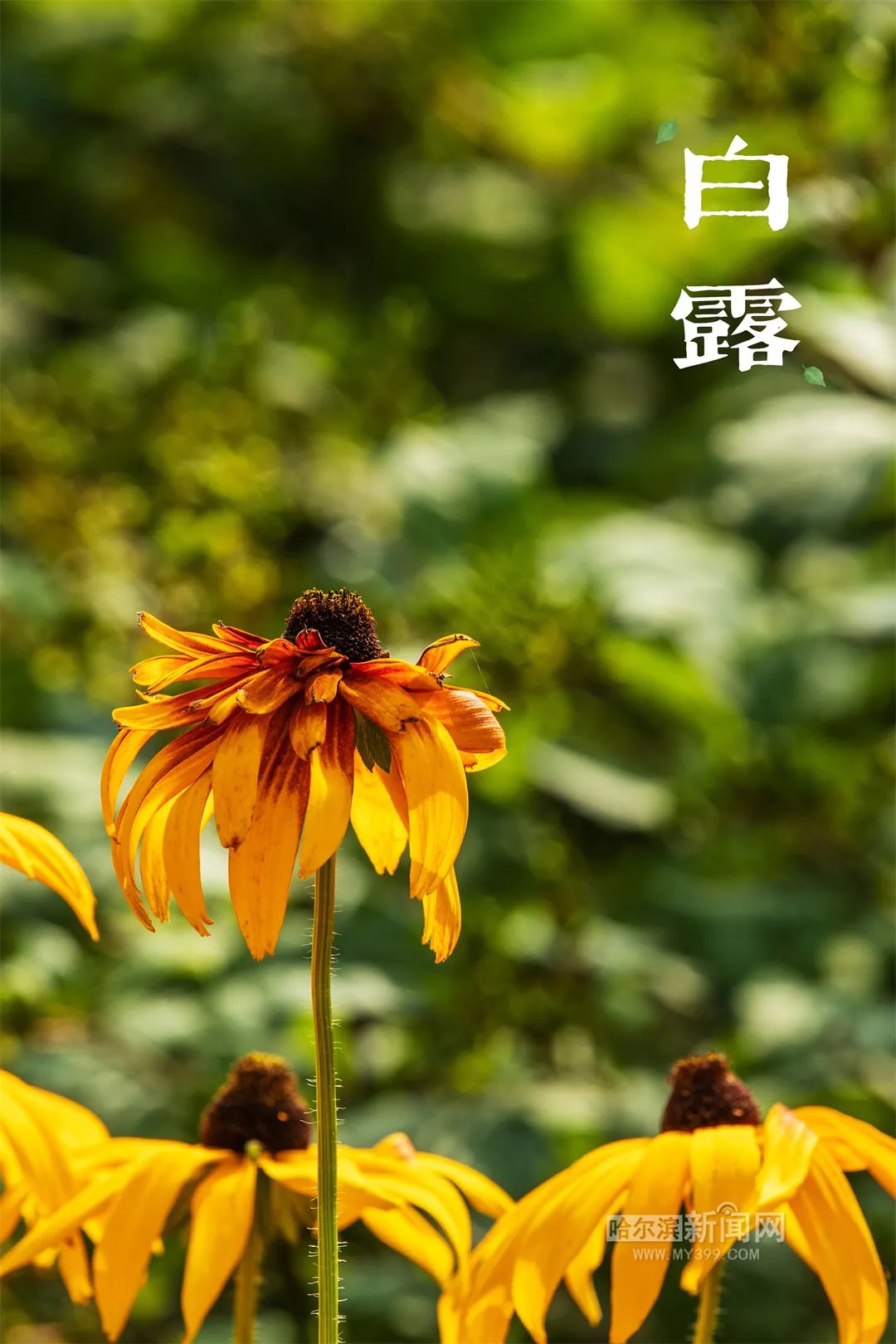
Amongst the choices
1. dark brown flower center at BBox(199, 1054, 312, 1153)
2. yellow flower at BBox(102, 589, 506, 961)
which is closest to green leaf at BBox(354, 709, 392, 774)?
yellow flower at BBox(102, 589, 506, 961)

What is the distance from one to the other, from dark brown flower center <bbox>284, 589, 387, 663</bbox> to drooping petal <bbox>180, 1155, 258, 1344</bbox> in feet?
0.66

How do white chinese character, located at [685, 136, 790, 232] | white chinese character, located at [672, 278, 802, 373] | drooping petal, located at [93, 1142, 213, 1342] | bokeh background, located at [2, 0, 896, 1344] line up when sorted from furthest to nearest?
bokeh background, located at [2, 0, 896, 1344], white chinese character, located at [685, 136, 790, 232], white chinese character, located at [672, 278, 802, 373], drooping petal, located at [93, 1142, 213, 1342]

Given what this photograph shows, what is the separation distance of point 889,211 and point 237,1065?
84 centimetres

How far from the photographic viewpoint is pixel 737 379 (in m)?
1.50

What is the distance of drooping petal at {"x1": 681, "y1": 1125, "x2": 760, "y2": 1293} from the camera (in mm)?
420

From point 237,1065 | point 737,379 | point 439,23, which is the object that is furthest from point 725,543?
point 237,1065

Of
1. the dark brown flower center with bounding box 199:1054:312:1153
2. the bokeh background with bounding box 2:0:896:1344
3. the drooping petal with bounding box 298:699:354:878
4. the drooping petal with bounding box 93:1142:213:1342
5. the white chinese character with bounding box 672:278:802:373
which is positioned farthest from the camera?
the bokeh background with bounding box 2:0:896:1344

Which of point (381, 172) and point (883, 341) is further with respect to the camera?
point (381, 172)

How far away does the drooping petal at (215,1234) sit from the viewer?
0.47 m

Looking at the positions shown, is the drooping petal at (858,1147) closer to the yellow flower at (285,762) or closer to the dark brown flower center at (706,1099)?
the dark brown flower center at (706,1099)

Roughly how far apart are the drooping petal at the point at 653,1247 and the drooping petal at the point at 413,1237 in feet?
0.24

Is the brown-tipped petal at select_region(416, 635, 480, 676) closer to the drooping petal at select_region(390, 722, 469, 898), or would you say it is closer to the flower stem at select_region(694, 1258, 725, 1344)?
the drooping petal at select_region(390, 722, 469, 898)

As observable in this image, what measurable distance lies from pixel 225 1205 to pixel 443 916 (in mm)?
174

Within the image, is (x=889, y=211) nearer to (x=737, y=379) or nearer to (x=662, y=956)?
(x=737, y=379)
